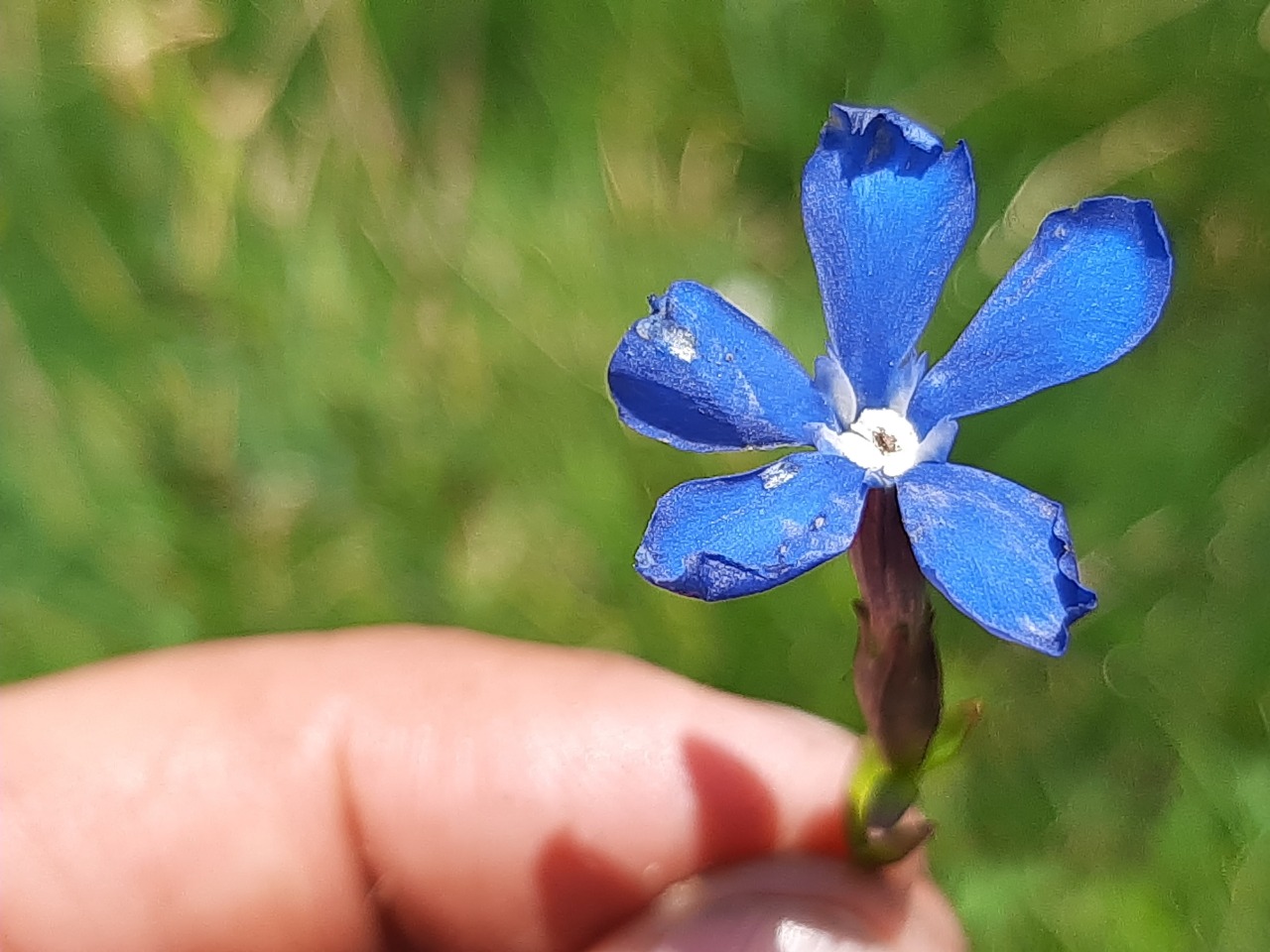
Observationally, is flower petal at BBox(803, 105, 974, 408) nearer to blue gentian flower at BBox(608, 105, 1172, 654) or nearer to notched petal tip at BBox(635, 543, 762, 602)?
blue gentian flower at BBox(608, 105, 1172, 654)

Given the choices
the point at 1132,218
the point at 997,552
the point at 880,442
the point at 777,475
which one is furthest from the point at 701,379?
the point at 1132,218

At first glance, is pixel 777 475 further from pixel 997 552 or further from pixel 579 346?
pixel 579 346

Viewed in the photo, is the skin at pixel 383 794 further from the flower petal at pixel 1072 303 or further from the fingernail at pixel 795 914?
the flower petal at pixel 1072 303

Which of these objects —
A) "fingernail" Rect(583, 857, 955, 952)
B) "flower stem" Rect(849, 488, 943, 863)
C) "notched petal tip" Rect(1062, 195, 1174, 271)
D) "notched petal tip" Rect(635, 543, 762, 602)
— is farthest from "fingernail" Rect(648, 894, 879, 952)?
"notched petal tip" Rect(1062, 195, 1174, 271)

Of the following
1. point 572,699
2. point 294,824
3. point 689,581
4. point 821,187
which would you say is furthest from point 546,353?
point 689,581

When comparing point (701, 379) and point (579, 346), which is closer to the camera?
point (701, 379)

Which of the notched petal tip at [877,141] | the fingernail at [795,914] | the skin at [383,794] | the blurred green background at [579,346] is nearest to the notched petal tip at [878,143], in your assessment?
the notched petal tip at [877,141]

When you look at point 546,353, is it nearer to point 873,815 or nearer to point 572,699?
point 572,699
